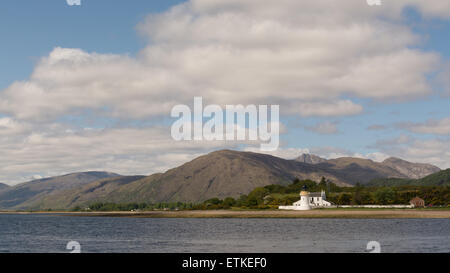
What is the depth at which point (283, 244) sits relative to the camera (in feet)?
269

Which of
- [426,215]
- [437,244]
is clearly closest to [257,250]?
[437,244]
